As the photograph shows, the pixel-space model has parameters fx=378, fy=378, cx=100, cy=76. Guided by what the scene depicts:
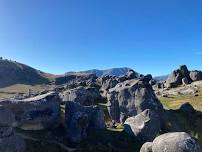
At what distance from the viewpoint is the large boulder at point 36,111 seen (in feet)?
160

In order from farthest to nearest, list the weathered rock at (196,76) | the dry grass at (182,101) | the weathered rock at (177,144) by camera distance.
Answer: the weathered rock at (196,76), the dry grass at (182,101), the weathered rock at (177,144)

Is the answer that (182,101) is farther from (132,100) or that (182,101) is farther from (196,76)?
(196,76)

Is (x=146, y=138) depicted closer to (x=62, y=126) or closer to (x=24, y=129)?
(x=62, y=126)

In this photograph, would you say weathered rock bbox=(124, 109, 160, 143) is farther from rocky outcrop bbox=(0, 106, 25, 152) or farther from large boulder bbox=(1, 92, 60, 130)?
rocky outcrop bbox=(0, 106, 25, 152)

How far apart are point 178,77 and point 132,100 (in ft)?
323

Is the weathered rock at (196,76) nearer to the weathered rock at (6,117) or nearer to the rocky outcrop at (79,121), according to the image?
the rocky outcrop at (79,121)

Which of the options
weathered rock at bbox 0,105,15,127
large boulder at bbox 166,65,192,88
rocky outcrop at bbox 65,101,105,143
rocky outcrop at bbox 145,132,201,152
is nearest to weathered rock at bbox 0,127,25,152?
weathered rock at bbox 0,105,15,127

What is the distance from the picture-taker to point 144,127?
52.4 meters

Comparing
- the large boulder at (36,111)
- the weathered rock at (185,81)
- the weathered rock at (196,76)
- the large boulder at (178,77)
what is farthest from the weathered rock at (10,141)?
the weathered rock at (196,76)

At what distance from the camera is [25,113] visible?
49.3m

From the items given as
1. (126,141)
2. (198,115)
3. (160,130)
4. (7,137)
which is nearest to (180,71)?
(198,115)

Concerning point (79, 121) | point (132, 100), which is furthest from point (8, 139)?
point (132, 100)

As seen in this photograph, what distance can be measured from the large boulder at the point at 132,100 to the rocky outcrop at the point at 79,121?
48.2 feet

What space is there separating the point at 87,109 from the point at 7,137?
14.6 m
